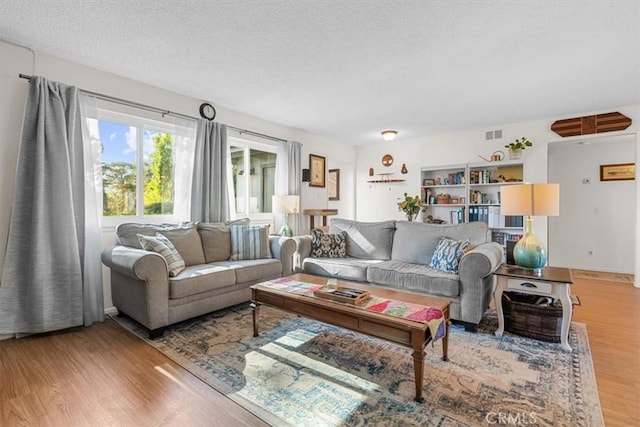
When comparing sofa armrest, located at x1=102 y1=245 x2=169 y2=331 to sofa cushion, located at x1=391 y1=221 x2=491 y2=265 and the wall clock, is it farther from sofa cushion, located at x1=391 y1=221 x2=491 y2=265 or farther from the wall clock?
sofa cushion, located at x1=391 y1=221 x2=491 y2=265

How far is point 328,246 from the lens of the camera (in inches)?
149

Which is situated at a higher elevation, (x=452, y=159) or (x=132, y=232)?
A: (x=452, y=159)

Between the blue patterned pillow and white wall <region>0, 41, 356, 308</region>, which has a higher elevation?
white wall <region>0, 41, 356, 308</region>

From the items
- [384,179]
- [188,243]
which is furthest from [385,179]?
[188,243]

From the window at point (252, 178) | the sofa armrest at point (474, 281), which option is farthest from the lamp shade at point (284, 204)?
the sofa armrest at point (474, 281)

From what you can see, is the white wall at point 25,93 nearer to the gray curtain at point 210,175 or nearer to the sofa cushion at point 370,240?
the gray curtain at point 210,175

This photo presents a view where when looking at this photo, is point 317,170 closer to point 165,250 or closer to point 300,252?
point 300,252

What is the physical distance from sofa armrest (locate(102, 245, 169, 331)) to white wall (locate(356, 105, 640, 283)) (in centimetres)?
474

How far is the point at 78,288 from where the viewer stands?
2740 millimetres

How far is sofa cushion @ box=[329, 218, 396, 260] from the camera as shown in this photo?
3701mm

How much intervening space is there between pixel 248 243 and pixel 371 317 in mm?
2062

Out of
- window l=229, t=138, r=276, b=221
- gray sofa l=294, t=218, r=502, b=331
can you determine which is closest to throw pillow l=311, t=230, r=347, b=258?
gray sofa l=294, t=218, r=502, b=331

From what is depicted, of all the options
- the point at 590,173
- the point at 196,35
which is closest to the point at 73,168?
the point at 196,35

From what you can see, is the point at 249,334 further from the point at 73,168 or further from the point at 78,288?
the point at 73,168
